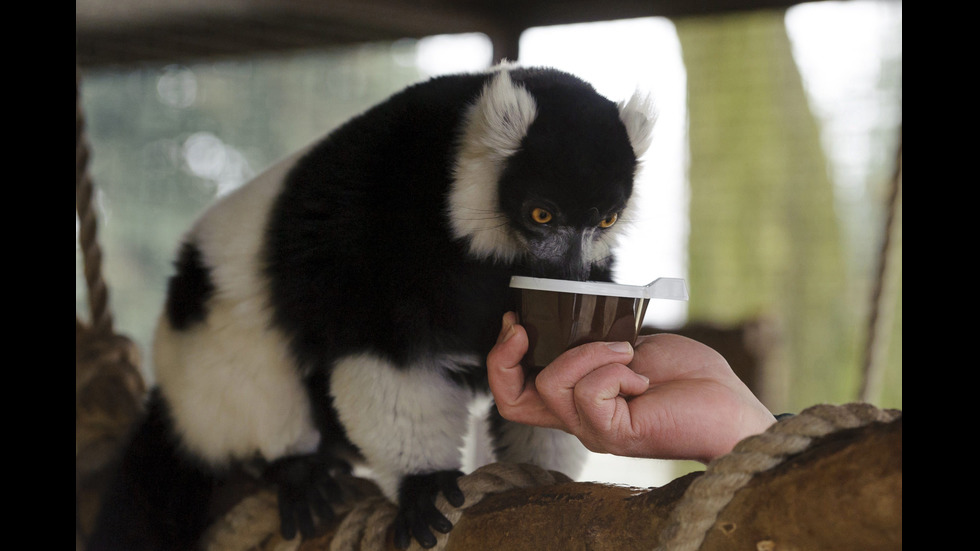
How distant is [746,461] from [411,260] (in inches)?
29.9

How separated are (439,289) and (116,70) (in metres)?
2.57

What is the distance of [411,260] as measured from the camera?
147 centimetres

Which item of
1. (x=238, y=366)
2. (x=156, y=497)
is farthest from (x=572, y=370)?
(x=156, y=497)

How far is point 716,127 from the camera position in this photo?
17.7 ft

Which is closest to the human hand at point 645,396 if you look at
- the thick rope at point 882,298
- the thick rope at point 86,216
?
the thick rope at point 882,298

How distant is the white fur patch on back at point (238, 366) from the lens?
5.71 ft

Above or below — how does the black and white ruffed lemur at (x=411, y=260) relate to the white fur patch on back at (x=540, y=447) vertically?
above

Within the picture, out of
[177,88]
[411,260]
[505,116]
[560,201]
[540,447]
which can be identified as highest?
[177,88]

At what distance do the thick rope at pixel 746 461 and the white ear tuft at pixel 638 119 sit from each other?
2.56 feet

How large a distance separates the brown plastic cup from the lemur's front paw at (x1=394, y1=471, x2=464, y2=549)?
37 cm

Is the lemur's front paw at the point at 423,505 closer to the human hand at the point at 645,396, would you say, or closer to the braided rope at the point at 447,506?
the braided rope at the point at 447,506

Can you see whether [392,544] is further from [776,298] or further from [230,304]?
[776,298]

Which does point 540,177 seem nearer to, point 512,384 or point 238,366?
point 512,384
